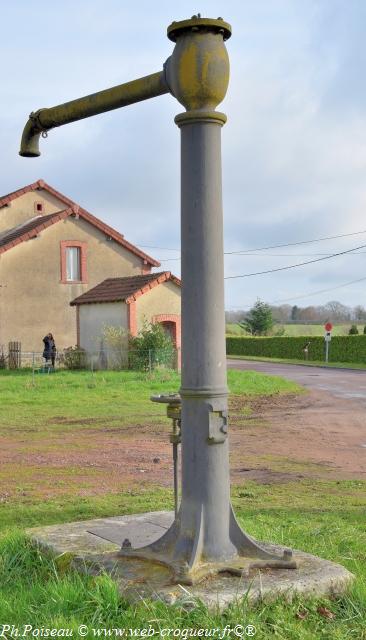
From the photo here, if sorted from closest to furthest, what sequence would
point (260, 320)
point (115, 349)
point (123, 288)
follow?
1. point (115, 349)
2. point (123, 288)
3. point (260, 320)

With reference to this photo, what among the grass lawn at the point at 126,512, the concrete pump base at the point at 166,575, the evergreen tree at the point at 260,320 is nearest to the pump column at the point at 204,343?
the concrete pump base at the point at 166,575

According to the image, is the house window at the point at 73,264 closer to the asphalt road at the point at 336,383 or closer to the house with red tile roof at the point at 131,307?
the house with red tile roof at the point at 131,307

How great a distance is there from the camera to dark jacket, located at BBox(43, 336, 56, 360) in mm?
31156

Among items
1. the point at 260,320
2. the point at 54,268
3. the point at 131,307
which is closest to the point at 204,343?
the point at 131,307

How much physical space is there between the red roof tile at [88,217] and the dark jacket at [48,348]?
5.92 m

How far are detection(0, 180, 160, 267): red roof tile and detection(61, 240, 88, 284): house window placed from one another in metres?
1.09

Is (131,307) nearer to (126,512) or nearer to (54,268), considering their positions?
(54,268)

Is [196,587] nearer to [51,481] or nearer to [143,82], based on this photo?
[143,82]

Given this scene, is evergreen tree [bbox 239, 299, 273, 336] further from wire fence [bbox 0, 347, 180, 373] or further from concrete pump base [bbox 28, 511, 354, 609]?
concrete pump base [bbox 28, 511, 354, 609]

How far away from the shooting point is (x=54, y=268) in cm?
3375

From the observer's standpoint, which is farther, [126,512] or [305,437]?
[305,437]

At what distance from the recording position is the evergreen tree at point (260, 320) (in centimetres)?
6775

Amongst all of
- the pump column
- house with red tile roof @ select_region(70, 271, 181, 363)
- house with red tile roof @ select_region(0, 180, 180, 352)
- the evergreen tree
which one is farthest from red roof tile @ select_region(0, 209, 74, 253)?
the evergreen tree

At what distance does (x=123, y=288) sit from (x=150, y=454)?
20148 mm
